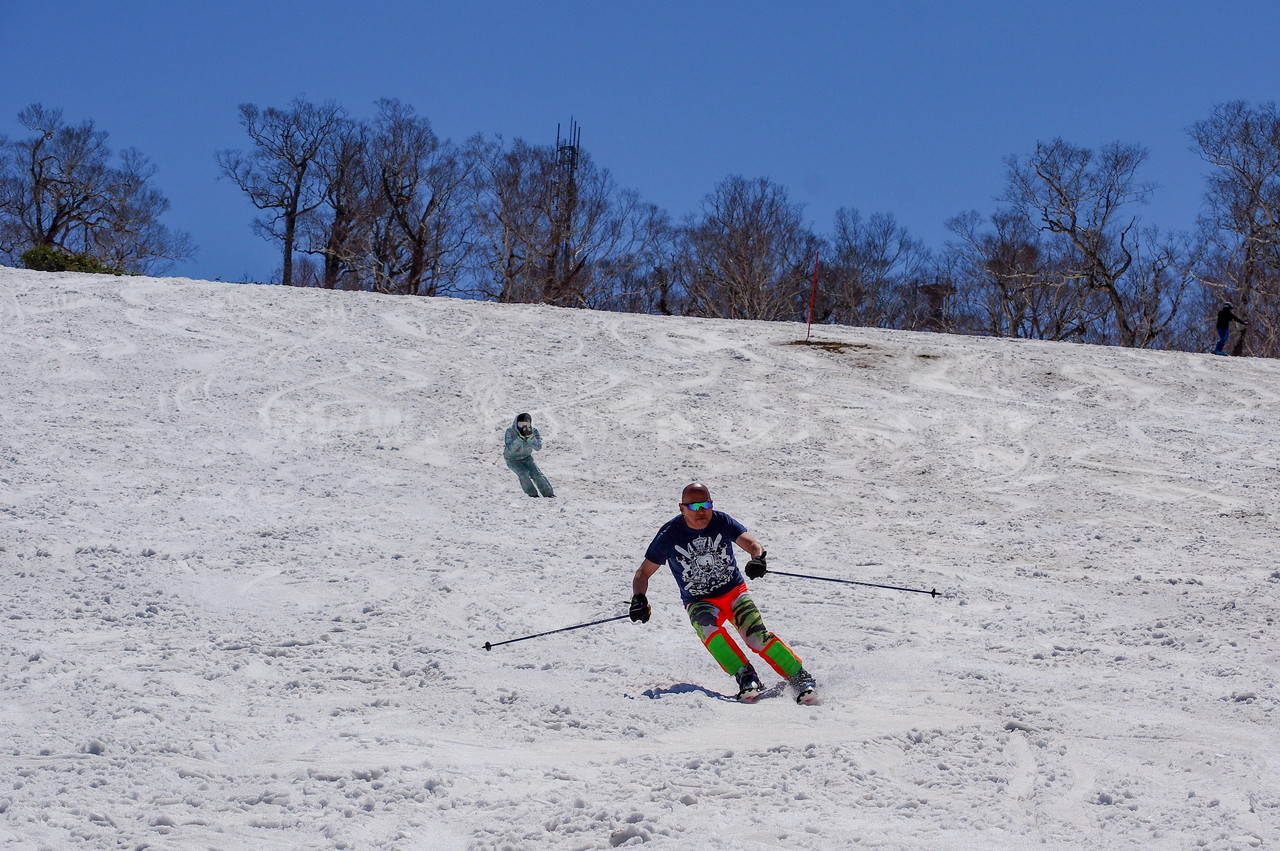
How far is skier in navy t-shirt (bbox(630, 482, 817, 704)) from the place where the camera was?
18.8 ft

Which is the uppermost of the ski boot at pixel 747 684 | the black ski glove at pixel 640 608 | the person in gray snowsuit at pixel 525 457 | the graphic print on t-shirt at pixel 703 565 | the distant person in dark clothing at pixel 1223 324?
the distant person in dark clothing at pixel 1223 324

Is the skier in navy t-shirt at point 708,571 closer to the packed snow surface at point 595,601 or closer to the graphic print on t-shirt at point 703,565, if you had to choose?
the graphic print on t-shirt at point 703,565

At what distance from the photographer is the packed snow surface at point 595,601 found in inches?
159

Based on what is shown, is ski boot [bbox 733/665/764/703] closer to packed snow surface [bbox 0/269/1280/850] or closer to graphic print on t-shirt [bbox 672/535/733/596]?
packed snow surface [bbox 0/269/1280/850]

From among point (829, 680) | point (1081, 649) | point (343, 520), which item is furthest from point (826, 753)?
point (343, 520)

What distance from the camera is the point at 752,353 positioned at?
19.2 metres

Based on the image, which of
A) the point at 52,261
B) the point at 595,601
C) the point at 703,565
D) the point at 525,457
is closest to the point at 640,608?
the point at 703,565

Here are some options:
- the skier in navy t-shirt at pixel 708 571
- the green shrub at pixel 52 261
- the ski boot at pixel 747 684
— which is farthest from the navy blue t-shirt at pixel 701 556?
the green shrub at pixel 52 261

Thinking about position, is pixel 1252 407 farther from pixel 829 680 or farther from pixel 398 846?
pixel 398 846

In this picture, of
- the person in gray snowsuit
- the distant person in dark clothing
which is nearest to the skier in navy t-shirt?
the person in gray snowsuit

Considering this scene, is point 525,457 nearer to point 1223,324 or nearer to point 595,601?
point 595,601

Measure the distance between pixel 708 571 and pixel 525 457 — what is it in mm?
5652

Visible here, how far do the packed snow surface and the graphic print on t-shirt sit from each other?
597 mm

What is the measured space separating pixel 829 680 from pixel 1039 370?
14.6m
